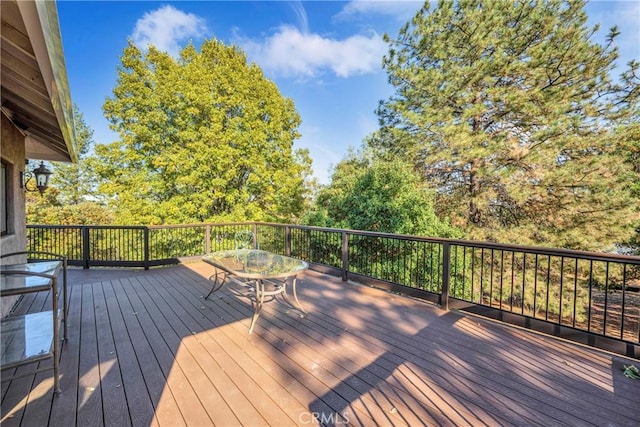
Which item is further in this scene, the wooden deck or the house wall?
the house wall

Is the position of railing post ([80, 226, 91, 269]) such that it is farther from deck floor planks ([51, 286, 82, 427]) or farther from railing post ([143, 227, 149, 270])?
deck floor planks ([51, 286, 82, 427])

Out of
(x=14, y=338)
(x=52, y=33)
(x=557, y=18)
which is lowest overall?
(x=14, y=338)

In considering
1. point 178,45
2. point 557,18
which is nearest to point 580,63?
point 557,18

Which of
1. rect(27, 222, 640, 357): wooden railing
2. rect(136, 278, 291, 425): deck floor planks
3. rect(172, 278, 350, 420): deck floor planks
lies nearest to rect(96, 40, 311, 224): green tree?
rect(27, 222, 640, 357): wooden railing

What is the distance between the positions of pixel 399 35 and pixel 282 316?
9.73m

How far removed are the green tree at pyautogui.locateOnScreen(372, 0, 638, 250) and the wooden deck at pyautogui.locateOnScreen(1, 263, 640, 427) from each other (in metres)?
6.28

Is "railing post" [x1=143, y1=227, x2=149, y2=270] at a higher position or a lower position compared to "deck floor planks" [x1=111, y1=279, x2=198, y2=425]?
higher

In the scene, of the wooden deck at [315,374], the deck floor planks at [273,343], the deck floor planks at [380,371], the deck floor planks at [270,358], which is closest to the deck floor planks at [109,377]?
the wooden deck at [315,374]

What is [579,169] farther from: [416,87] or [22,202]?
[22,202]

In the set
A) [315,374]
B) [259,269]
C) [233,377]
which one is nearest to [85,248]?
[259,269]

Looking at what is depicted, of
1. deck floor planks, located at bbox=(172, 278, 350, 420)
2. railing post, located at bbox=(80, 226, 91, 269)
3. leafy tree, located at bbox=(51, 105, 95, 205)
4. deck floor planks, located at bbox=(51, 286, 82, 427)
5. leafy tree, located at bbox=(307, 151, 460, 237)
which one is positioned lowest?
deck floor planks, located at bbox=(51, 286, 82, 427)

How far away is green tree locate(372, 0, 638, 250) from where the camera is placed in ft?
23.0

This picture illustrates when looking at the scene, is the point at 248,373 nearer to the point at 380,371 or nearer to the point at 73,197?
the point at 380,371

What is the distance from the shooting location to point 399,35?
29.5 ft
